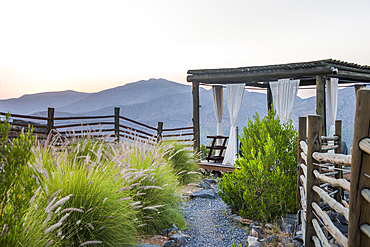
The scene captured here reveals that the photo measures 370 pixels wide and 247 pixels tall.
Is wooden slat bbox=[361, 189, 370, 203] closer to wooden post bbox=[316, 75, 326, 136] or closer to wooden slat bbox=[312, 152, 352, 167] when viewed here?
wooden slat bbox=[312, 152, 352, 167]

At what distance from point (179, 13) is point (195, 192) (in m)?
6.87

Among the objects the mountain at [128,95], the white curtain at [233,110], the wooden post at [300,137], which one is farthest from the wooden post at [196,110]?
the mountain at [128,95]

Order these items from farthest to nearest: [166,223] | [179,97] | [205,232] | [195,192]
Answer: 1. [179,97]
2. [195,192]
3. [205,232]
4. [166,223]

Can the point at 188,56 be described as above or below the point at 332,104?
above

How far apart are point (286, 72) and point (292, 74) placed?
0.18m

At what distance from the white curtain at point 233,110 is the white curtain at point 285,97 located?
1088 millimetres

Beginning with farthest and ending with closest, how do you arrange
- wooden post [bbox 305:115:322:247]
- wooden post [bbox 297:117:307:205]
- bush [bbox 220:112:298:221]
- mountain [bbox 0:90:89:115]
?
mountain [bbox 0:90:89:115] → wooden post [bbox 297:117:307:205] → bush [bbox 220:112:298:221] → wooden post [bbox 305:115:322:247]

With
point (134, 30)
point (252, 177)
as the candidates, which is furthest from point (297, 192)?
point (134, 30)

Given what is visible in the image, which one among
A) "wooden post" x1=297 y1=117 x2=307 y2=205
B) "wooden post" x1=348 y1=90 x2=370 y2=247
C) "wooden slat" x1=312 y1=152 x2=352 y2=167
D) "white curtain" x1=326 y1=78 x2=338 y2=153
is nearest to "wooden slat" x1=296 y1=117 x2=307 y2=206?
"wooden post" x1=297 y1=117 x2=307 y2=205

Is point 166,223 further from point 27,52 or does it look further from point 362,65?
point 27,52

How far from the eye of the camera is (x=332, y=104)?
28.0ft

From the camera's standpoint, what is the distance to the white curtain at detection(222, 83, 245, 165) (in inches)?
325

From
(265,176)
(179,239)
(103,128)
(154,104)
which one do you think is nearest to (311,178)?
(265,176)

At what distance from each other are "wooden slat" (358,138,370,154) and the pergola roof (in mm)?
6507
